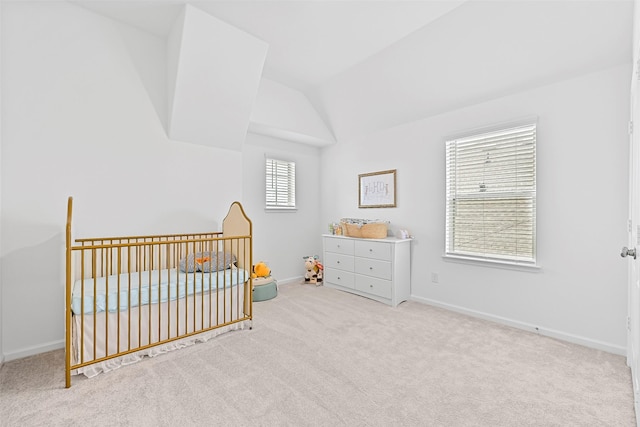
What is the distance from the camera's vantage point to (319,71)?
3.24 m

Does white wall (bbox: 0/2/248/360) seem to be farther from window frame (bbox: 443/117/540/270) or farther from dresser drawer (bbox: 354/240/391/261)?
window frame (bbox: 443/117/540/270)

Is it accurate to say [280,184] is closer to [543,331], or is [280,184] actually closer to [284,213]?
[284,213]

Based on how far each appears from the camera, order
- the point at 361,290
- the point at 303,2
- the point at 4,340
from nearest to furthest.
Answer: the point at 4,340
the point at 303,2
the point at 361,290

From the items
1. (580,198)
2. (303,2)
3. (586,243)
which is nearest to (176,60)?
(303,2)

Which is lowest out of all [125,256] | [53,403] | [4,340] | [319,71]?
[53,403]

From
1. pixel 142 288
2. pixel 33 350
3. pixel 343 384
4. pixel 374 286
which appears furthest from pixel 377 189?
pixel 33 350

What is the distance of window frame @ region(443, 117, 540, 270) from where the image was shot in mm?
2494

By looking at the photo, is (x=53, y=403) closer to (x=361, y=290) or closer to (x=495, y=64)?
(x=361, y=290)

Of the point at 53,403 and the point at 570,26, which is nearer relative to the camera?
the point at 53,403

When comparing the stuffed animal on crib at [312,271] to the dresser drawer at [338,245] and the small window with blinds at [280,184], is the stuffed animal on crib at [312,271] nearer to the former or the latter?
the dresser drawer at [338,245]

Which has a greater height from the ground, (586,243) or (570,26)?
(570,26)

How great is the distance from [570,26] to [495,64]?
19.8 inches

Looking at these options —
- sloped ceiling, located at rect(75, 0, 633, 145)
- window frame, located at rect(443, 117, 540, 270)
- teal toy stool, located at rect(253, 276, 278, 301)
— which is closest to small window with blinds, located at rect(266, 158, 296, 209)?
teal toy stool, located at rect(253, 276, 278, 301)

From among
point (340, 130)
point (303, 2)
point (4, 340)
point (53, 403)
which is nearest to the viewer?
point (53, 403)
